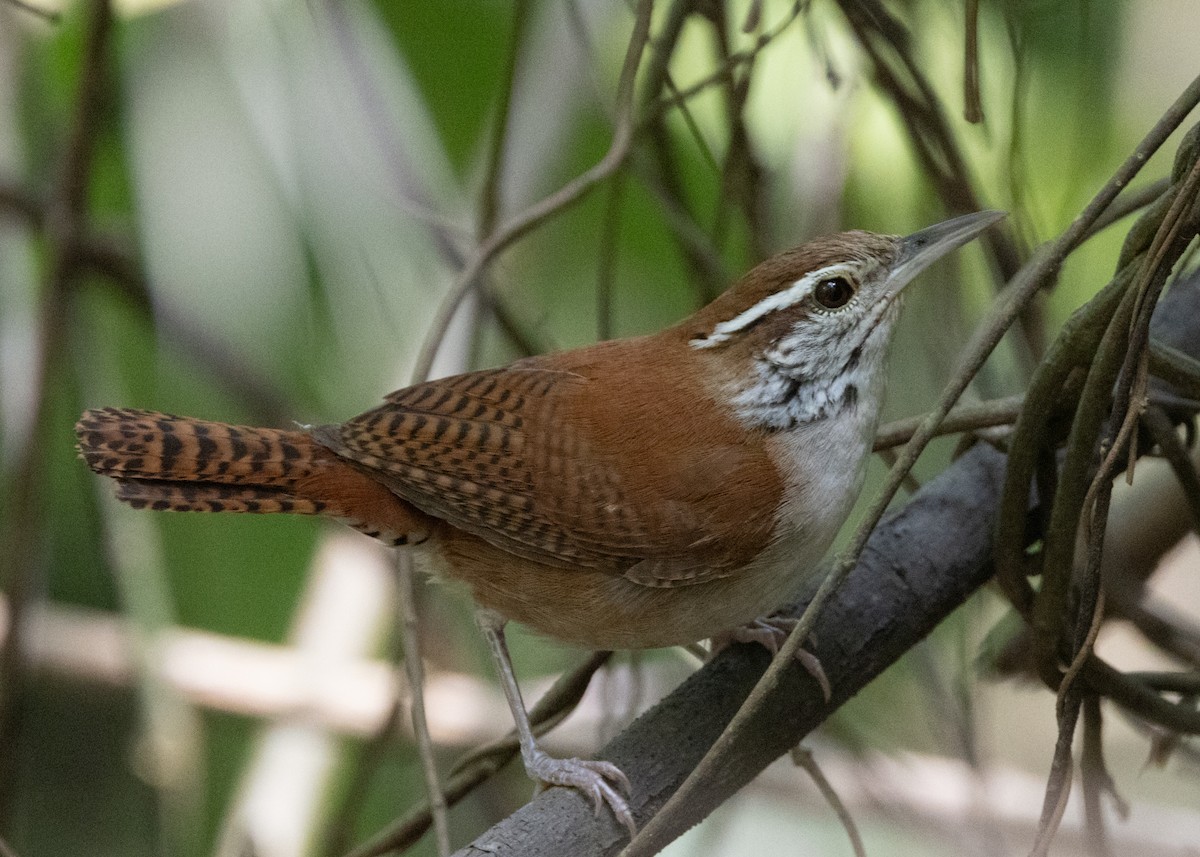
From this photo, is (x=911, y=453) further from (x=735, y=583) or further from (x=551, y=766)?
(x=551, y=766)

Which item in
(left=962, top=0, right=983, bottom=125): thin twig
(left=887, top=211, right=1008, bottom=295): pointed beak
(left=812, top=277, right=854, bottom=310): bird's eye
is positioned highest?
(left=962, top=0, right=983, bottom=125): thin twig

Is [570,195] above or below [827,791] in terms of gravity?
above

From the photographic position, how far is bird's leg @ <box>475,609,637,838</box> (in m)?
1.79

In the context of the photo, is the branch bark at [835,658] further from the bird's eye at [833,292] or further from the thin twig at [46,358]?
the thin twig at [46,358]

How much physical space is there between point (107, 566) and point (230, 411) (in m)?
0.55

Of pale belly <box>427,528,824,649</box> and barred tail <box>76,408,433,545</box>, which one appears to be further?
pale belly <box>427,528,824,649</box>

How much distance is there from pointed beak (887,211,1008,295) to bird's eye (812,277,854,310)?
0.08m

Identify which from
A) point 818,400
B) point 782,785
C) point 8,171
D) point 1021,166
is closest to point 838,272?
point 818,400

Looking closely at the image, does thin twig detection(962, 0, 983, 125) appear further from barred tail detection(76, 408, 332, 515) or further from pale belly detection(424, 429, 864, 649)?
barred tail detection(76, 408, 332, 515)

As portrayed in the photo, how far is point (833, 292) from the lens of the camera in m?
2.36

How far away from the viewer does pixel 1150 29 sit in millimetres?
2857

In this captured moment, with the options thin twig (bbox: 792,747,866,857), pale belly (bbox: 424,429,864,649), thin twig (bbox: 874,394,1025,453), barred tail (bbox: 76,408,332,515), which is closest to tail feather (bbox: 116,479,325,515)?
barred tail (bbox: 76,408,332,515)

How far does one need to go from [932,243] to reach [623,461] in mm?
671

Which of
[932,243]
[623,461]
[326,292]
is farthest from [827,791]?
[326,292]
